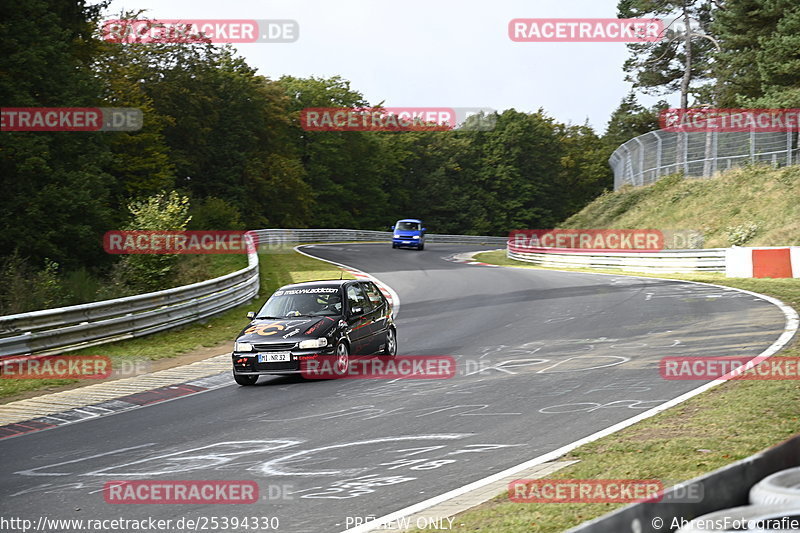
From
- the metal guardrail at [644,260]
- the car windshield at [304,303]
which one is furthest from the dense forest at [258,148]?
the metal guardrail at [644,260]

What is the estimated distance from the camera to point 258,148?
254 feet

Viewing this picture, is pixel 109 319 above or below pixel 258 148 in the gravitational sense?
below

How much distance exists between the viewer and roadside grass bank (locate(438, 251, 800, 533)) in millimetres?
5691

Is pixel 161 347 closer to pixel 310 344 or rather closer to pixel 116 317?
pixel 116 317

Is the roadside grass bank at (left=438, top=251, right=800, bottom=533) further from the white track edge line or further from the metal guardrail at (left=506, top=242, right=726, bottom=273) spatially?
the metal guardrail at (left=506, top=242, right=726, bottom=273)

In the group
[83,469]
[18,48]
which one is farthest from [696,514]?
[18,48]

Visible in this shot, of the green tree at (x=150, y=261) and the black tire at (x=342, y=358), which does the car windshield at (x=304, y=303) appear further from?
the green tree at (x=150, y=261)

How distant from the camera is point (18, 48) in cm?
3228

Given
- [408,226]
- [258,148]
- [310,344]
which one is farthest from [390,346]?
[258,148]

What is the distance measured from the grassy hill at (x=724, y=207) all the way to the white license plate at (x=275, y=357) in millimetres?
27249

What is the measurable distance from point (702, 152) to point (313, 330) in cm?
3815

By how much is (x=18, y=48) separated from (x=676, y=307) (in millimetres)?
26723

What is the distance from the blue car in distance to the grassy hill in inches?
429

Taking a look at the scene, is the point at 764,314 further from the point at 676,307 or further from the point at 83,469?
the point at 83,469
